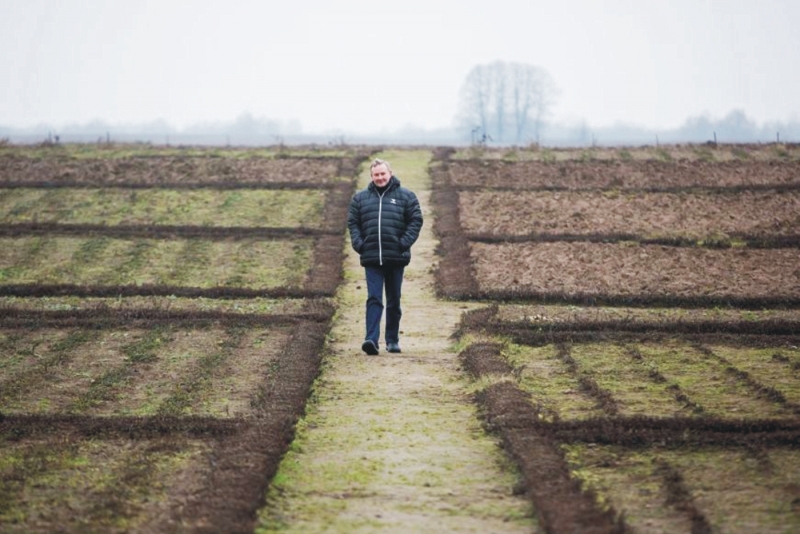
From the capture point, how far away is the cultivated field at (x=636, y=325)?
7797 millimetres

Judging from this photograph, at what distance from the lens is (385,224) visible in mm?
12969

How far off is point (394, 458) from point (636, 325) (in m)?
7.29

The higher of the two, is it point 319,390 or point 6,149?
point 6,149

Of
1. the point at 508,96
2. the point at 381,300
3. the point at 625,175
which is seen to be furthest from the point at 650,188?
the point at 508,96

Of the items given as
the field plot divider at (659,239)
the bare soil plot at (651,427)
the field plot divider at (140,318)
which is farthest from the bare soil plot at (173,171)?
the bare soil plot at (651,427)

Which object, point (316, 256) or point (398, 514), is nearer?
point (398, 514)

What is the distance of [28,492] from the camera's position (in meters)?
7.85

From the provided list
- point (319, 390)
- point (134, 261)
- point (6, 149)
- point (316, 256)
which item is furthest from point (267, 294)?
point (6, 149)

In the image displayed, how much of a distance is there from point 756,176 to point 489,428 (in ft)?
65.5

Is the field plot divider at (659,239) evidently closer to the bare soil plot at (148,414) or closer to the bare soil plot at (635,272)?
the bare soil plot at (635,272)

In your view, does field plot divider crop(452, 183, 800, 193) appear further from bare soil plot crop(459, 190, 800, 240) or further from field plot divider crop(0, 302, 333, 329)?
field plot divider crop(0, 302, 333, 329)

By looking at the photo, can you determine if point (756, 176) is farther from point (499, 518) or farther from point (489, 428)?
point (499, 518)

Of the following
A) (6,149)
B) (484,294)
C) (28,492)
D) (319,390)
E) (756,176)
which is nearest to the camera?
(28,492)

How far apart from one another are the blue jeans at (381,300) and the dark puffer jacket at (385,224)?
0.17m
